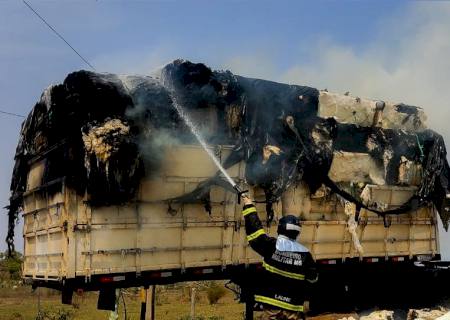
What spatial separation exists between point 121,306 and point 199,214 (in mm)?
13684

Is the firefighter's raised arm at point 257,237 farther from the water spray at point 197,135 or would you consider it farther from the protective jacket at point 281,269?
the water spray at point 197,135

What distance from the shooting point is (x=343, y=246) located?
904 cm

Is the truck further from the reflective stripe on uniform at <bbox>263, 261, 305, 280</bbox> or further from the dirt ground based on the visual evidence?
the reflective stripe on uniform at <bbox>263, 261, 305, 280</bbox>

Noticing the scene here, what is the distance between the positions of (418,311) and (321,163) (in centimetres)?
375

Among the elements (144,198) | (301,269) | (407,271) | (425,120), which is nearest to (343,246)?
(407,271)

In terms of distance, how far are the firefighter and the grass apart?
33.9 ft

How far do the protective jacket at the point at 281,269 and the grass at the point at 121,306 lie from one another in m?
10.4

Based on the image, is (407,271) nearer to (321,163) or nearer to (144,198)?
(321,163)

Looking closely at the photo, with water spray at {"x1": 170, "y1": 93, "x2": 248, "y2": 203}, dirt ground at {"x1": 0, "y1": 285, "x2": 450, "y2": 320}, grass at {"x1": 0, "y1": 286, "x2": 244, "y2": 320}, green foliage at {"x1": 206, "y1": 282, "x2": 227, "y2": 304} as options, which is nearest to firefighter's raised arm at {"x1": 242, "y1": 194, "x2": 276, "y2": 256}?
water spray at {"x1": 170, "y1": 93, "x2": 248, "y2": 203}

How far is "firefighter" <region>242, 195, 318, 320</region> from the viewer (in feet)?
15.6

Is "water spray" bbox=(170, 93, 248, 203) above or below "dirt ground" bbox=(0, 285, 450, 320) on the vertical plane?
above

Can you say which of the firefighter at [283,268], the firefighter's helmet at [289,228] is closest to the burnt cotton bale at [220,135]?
the firefighter at [283,268]

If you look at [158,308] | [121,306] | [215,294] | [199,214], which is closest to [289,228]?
[199,214]

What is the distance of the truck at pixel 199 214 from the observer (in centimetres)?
672
